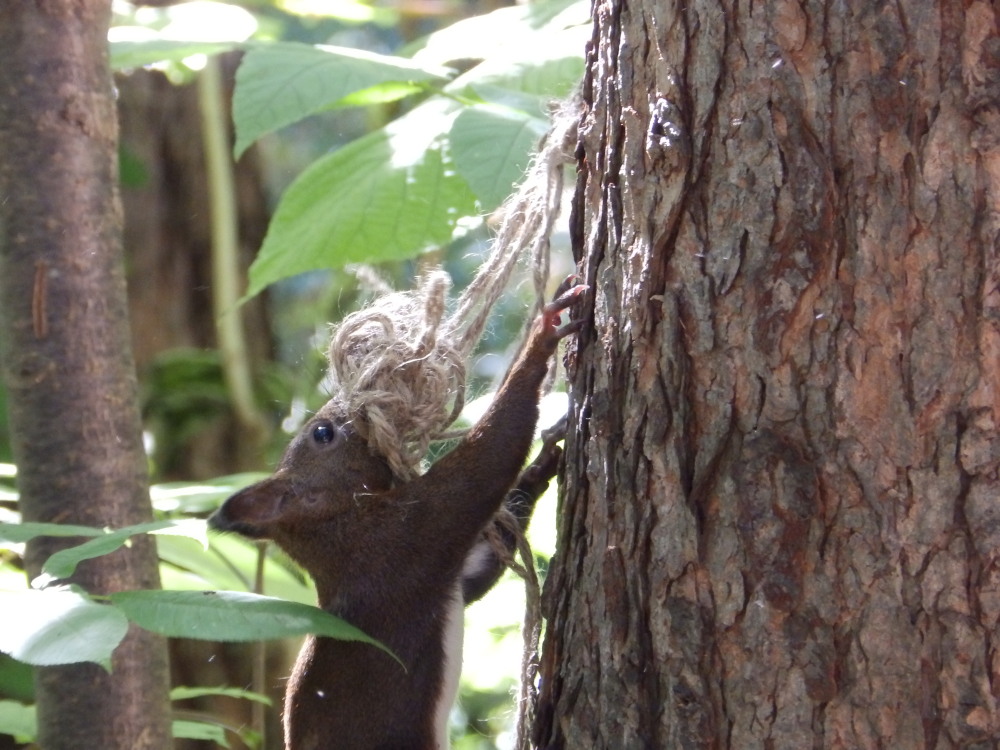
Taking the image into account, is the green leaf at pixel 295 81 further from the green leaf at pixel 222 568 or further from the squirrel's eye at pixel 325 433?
the green leaf at pixel 222 568

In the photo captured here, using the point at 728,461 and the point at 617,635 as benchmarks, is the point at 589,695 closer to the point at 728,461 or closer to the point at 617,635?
the point at 617,635

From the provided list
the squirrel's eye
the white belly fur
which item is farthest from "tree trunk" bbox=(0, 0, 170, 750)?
the white belly fur

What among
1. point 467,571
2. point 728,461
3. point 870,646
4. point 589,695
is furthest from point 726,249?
point 467,571

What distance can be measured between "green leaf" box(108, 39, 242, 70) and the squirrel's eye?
0.67 m

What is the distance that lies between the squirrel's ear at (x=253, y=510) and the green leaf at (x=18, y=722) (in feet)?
1.41

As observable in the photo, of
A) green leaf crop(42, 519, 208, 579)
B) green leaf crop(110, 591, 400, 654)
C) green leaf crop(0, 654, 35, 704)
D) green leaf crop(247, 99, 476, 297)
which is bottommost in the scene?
green leaf crop(0, 654, 35, 704)

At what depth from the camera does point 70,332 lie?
178 centimetres

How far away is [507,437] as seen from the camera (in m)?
1.70

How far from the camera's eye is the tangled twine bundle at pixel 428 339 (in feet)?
5.22

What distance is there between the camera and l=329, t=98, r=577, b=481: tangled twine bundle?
1.59 metres

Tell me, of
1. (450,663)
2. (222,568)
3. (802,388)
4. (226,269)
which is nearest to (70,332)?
(222,568)

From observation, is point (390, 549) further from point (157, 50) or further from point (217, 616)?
point (157, 50)

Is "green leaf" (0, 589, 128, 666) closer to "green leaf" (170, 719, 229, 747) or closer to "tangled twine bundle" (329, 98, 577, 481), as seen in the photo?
"tangled twine bundle" (329, 98, 577, 481)

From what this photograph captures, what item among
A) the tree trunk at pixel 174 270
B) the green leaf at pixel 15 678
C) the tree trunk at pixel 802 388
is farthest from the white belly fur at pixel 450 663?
the tree trunk at pixel 174 270
